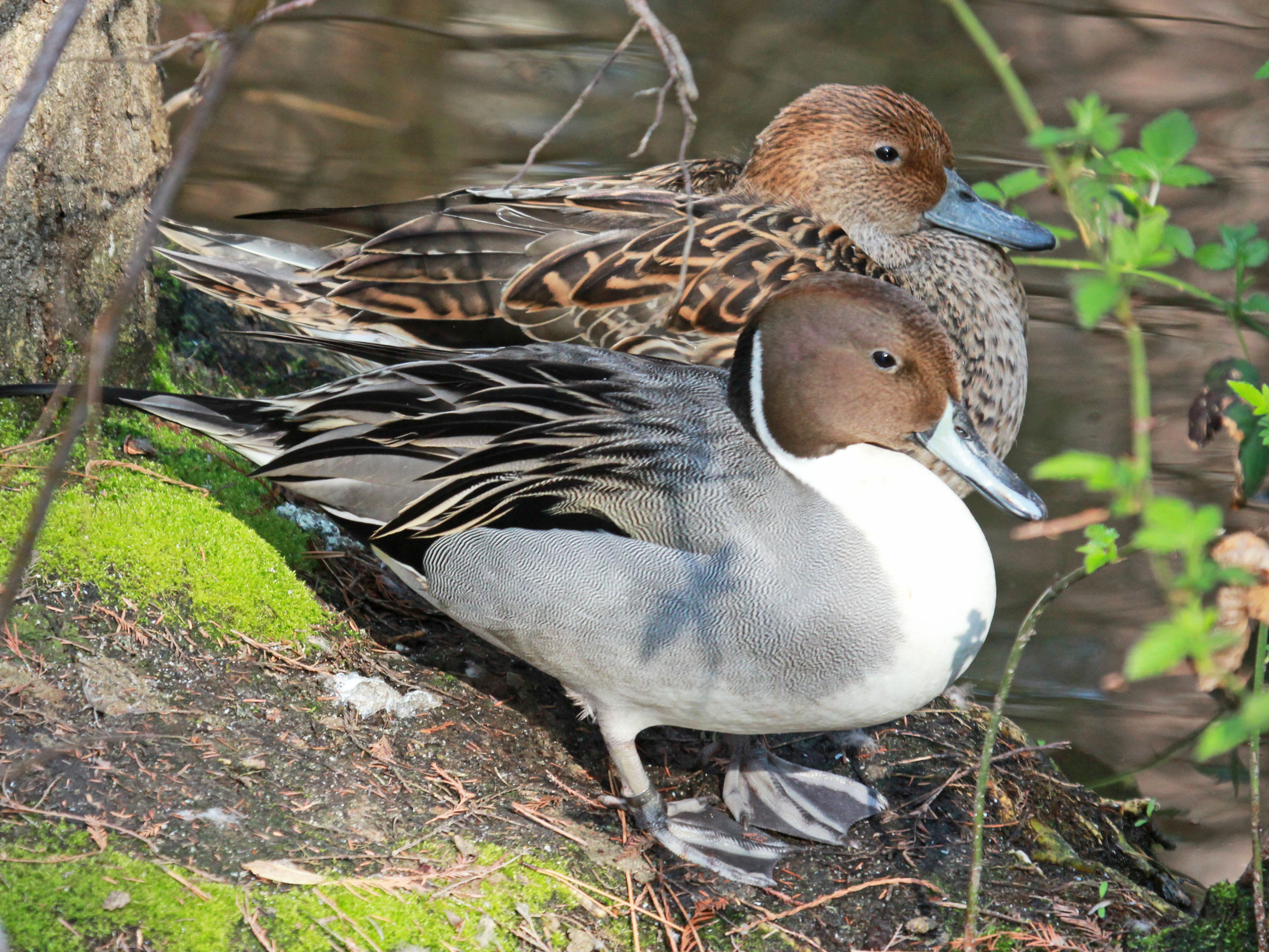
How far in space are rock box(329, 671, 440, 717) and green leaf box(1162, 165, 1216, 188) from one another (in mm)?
2130

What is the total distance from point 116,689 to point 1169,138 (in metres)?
2.32

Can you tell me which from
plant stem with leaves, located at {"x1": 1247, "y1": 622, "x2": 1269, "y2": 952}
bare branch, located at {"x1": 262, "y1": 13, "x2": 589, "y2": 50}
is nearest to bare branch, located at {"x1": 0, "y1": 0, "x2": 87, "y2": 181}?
plant stem with leaves, located at {"x1": 1247, "y1": 622, "x2": 1269, "y2": 952}

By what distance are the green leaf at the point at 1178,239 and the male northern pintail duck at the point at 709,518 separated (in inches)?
45.2

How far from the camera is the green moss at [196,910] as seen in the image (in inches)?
86.4

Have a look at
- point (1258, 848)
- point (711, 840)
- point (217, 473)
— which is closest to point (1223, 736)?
point (1258, 848)

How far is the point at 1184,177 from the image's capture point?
5.20ft

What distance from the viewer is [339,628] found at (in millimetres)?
3299

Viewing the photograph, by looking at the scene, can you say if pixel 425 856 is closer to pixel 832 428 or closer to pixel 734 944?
pixel 734 944

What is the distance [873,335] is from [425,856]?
1448 millimetres

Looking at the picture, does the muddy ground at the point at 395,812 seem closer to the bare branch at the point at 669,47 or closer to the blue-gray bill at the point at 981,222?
the bare branch at the point at 669,47

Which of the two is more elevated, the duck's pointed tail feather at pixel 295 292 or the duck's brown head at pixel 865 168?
the duck's brown head at pixel 865 168

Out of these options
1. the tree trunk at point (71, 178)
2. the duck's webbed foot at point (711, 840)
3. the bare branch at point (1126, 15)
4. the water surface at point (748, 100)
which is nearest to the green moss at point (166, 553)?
the tree trunk at point (71, 178)

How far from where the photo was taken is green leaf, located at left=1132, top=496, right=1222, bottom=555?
1.27 m

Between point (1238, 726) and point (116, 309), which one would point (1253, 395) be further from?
point (116, 309)
